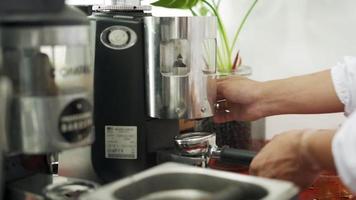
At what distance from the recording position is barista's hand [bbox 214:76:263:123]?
832 millimetres

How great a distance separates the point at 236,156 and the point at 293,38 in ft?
1.94

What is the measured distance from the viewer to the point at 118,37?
0.63 meters

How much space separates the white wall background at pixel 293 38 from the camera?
107cm

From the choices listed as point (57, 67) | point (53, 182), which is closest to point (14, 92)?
point (57, 67)

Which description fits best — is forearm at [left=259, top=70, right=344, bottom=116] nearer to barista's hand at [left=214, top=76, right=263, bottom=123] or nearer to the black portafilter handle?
barista's hand at [left=214, top=76, right=263, bottom=123]

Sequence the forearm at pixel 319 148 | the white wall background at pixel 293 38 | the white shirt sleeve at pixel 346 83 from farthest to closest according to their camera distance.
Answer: the white wall background at pixel 293 38 < the white shirt sleeve at pixel 346 83 < the forearm at pixel 319 148

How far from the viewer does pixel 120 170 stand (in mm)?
630

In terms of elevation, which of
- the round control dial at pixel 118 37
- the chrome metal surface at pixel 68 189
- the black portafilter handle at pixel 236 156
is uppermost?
the round control dial at pixel 118 37

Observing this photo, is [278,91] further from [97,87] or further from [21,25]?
[21,25]

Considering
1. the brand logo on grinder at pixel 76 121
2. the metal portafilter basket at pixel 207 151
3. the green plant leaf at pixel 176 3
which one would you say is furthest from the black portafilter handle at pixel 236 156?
the green plant leaf at pixel 176 3

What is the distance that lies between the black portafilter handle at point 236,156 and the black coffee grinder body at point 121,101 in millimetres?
91

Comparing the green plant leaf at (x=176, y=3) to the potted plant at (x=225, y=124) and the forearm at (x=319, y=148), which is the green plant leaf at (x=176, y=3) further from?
the forearm at (x=319, y=148)

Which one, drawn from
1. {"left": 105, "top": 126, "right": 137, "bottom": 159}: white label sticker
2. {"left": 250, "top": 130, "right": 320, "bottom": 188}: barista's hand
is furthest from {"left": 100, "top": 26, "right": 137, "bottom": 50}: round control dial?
{"left": 250, "top": 130, "right": 320, "bottom": 188}: barista's hand

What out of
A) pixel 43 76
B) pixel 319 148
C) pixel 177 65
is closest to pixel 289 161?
pixel 319 148
